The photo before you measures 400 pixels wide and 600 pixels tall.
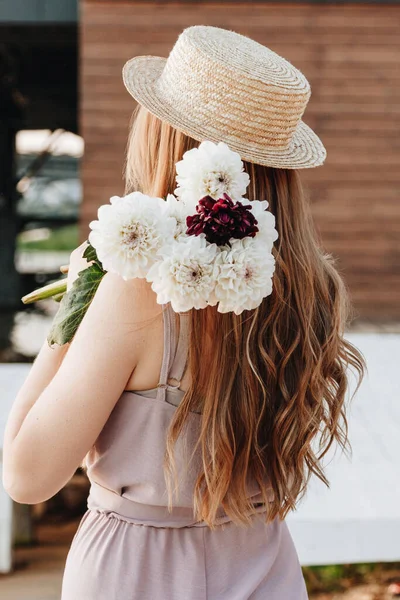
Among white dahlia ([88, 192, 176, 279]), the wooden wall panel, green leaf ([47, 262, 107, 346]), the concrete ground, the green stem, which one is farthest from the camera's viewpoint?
the wooden wall panel

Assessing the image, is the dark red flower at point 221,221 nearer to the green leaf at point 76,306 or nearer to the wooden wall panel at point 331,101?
the green leaf at point 76,306

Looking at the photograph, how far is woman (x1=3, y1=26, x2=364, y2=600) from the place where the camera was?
986mm

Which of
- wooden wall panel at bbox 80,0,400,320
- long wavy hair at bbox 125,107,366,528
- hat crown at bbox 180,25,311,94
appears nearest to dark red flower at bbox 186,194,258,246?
long wavy hair at bbox 125,107,366,528

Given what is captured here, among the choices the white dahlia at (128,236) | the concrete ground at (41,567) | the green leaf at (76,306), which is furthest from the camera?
the concrete ground at (41,567)

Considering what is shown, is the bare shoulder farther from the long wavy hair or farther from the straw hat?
the straw hat

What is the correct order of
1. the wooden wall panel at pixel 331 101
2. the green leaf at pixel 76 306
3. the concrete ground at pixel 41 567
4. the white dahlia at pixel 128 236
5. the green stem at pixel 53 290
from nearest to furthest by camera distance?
the white dahlia at pixel 128 236 < the green leaf at pixel 76 306 < the green stem at pixel 53 290 < the concrete ground at pixel 41 567 < the wooden wall panel at pixel 331 101

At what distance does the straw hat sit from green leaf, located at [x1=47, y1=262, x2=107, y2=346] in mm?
231

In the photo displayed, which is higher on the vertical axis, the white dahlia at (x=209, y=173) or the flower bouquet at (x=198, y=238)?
the white dahlia at (x=209, y=173)

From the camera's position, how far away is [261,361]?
1.08 m

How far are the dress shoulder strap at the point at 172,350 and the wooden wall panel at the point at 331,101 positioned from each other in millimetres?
5473

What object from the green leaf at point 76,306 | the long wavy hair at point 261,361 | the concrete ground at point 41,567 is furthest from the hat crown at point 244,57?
the concrete ground at point 41,567

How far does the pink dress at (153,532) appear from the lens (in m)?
1.05

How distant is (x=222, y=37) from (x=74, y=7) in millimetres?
5626

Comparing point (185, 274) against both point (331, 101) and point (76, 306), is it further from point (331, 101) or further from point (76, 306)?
point (331, 101)
